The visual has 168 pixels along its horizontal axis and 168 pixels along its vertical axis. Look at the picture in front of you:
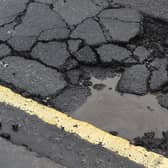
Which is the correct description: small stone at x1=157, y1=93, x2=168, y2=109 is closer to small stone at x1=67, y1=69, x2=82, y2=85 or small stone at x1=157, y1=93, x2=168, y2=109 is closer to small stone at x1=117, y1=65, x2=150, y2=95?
small stone at x1=117, y1=65, x2=150, y2=95

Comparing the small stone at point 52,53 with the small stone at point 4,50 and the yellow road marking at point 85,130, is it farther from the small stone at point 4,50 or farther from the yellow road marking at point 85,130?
the yellow road marking at point 85,130

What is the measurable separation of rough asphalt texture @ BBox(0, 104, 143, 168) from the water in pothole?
0.76 ft

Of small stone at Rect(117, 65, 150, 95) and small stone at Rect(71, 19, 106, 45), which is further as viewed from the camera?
small stone at Rect(71, 19, 106, 45)

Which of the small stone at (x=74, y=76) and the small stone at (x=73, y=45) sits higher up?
the small stone at (x=73, y=45)

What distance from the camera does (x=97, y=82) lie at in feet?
13.0

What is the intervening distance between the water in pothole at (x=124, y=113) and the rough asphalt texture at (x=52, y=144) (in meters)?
0.23

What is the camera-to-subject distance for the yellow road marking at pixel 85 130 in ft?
10.9

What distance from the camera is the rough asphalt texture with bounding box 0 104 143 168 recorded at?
333cm

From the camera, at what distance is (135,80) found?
3922 mm

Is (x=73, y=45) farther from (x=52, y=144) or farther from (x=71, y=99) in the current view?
(x=52, y=144)

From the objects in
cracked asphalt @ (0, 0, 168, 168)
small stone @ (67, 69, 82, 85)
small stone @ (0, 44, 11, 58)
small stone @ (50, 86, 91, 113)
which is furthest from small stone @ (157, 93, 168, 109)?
small stone @ (0, 44, 11, 58)

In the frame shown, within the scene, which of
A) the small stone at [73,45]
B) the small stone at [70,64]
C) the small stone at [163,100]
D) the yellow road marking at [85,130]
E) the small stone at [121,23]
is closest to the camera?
the yellow road marking at [85,130]

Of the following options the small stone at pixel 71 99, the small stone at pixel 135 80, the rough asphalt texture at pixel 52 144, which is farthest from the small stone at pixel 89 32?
the rough asphalt texture at pixel 52 144

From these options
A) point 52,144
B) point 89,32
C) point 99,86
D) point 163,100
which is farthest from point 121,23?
point 52,144
